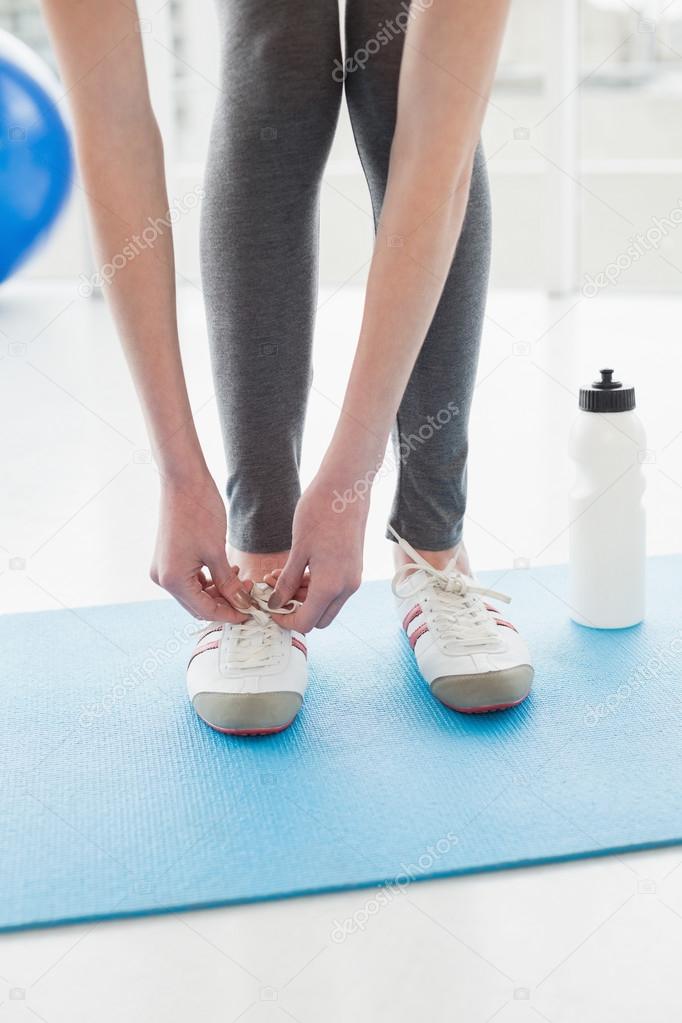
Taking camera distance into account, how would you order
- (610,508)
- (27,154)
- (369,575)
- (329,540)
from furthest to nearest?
(27,154) < (369,575) < (610,508) < (329,540)

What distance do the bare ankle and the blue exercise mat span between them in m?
0.12

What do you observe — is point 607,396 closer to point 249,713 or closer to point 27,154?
point 249,713

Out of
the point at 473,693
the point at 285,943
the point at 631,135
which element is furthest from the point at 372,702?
the point at 631,135

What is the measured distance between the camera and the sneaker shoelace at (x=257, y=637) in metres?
1.16

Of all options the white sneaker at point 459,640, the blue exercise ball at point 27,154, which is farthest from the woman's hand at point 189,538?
the blue exercise ball at point 27,154

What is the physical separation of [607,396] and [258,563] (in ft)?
1.50

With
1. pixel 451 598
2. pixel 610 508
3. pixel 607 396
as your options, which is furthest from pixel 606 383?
pixel 451 598

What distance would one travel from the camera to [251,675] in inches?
45.1

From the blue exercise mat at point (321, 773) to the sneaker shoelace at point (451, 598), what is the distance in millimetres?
71

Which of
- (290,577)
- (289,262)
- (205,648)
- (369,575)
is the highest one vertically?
(289,262)

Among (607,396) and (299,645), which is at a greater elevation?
(607,396)

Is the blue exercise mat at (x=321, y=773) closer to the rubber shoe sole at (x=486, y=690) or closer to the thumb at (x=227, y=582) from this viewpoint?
the rubber shoe sole at (x=486, y=690)

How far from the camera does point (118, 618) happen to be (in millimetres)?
1426

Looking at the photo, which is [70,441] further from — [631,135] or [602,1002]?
[631,135]
